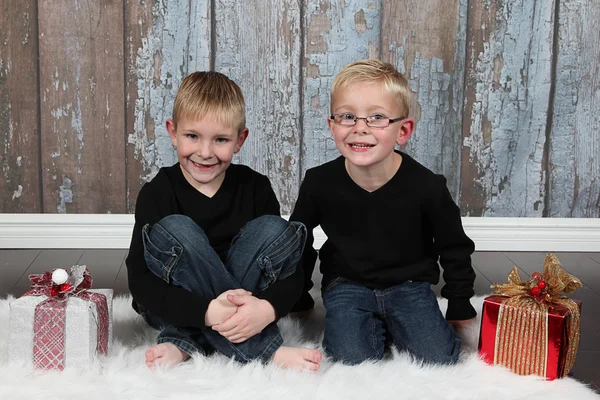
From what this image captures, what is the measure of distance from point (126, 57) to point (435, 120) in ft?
2.99

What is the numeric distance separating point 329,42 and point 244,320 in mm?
1149

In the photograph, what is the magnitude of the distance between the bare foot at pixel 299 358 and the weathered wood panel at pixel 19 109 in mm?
1237

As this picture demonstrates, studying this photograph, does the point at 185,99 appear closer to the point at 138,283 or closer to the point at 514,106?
the point at 138,283

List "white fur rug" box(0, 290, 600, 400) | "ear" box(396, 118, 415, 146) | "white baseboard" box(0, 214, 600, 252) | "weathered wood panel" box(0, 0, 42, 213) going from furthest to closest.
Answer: "white baseboard" box(0, 214, 600, 252)
"weathered wood panel" box(0, 0, 42, 213)
"ear" box(396, 118, 415, 146)
"white fur rug" box(0, 290, 600, 400)

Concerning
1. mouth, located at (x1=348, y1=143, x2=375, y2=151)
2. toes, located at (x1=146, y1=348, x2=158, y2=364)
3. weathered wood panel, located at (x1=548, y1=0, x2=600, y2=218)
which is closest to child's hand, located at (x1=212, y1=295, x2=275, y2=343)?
toes, located at (x1=146, y1=348, x2=158, y2=364)

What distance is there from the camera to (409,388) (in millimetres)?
1240

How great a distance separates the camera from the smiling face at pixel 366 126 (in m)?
1.38

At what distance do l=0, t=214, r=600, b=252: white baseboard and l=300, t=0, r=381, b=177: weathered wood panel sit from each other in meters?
0.42

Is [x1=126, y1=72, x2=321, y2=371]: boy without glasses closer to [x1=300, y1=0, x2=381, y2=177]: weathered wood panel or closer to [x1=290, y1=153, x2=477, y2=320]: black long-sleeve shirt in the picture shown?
[x1=290, y1=153, x2=477, y2=320]: black long-sleeve shirt

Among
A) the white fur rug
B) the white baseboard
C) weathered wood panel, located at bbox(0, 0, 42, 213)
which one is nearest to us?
the white fur rug

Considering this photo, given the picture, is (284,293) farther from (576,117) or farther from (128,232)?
(576,117)

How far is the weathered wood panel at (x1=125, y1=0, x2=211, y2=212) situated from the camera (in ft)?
7.19

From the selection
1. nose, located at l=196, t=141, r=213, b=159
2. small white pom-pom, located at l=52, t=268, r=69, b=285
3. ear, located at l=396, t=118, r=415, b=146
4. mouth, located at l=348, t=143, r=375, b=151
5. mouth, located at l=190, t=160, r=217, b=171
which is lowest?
small white pom-pom, located at l=52, t=268, r=69, b=285

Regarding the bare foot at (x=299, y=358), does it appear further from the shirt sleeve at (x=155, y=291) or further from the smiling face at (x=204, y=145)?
the smiling face at (x=204, y=145)
